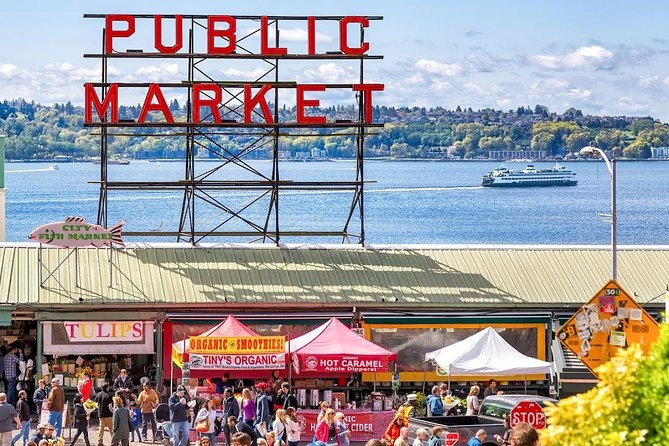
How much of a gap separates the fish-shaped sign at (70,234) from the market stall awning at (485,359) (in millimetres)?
8574

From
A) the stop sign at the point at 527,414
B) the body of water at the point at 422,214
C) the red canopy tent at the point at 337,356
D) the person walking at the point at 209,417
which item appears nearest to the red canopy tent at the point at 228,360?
the red canopy tent at the point at 337,356

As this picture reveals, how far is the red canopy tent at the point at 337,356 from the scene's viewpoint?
3091 cm

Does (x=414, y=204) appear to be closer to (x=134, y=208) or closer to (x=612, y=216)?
(x=134, y=208)

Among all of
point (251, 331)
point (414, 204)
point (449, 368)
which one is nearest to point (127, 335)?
point (251, 331)

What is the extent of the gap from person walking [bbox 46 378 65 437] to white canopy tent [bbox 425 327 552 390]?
322 inches

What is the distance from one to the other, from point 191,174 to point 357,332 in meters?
10.3

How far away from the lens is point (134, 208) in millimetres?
166750

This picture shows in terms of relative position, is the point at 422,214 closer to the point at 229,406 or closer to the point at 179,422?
the point at 229,406

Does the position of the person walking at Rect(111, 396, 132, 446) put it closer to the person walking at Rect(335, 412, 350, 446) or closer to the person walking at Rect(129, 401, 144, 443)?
the person walking at Rect(129, 401, 144, 443)

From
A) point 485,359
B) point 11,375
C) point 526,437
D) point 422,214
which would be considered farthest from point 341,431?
point 422,214

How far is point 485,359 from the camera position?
31.5 metres

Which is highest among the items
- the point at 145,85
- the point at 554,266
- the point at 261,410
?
the point at 145,85

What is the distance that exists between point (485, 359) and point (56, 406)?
9.25 meters

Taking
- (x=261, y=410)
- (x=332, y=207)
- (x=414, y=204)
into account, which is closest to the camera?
(x=261, y=410)
